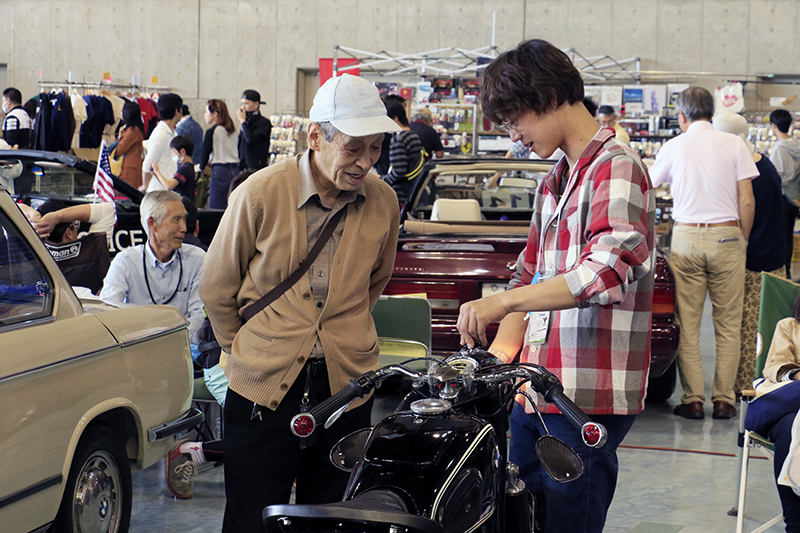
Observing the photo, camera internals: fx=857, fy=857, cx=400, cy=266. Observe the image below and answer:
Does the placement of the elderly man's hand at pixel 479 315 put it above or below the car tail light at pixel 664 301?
above

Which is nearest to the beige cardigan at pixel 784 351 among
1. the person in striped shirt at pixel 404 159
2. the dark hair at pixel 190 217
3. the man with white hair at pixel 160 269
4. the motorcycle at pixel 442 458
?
the motorcycle at pixel 442 458

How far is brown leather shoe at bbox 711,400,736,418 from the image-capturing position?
5.55 meters

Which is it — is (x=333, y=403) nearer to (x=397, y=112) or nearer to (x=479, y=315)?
(x=479, y=315)

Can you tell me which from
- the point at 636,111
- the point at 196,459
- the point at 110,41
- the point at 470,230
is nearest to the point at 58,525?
the point at 196,459

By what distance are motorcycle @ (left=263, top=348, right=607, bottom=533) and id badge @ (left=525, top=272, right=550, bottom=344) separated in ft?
0.49

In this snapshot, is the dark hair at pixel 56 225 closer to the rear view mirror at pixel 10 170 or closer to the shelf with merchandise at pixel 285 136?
the rear view mirror at pixel 10 170

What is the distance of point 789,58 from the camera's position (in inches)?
637

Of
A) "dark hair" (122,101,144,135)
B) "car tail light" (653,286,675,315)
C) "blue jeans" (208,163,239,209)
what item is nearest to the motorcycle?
"car tail light" (653,286,675,315)

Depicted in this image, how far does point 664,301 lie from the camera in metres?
5.08

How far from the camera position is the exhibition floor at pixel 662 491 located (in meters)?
3.84

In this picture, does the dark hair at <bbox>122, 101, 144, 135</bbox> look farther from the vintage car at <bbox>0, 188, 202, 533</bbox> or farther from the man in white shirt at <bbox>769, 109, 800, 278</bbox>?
the man in white shirt at <bbox>769, 109, 800, 278</bbox>

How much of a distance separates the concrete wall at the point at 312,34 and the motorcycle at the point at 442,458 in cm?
1536

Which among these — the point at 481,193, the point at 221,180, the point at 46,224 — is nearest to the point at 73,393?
the point at 46,224

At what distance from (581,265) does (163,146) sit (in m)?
8.03
